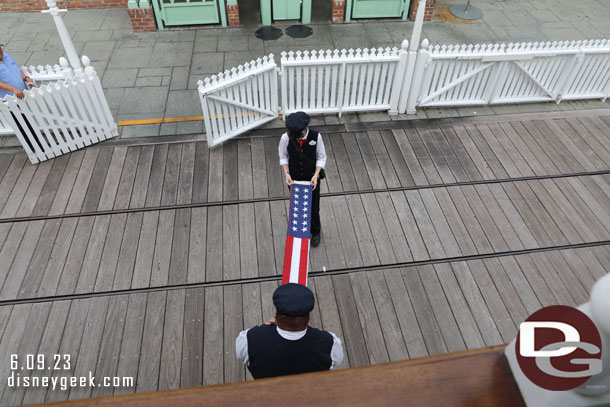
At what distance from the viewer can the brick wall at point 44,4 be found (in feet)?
27.2

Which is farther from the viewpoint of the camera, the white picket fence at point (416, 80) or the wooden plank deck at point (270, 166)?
the white picket fence at point (416, 80)

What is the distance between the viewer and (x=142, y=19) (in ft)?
25.5

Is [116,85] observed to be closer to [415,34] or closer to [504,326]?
[415,34]

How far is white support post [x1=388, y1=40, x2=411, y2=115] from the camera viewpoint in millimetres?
5551

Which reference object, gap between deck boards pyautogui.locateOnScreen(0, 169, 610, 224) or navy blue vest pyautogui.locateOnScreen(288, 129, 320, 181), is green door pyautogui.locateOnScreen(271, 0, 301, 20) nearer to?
gap between deck boards pyautogui.locateOnScreen(0, 169, 610, 224)

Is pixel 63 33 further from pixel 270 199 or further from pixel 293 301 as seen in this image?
pixel 293 301

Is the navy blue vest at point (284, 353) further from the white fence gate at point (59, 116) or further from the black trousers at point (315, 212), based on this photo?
the white fence gate at point (59, 116)

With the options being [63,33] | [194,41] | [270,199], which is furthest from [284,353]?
[194,41]

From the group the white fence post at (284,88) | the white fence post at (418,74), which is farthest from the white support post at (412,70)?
the white fence post at (284,88)

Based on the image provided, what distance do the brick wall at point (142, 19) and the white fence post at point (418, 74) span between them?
565 centimetres

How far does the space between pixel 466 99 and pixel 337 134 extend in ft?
7.80

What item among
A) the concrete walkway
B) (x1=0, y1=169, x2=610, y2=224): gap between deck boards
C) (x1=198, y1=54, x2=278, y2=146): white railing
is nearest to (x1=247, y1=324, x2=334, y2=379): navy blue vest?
(x1=0, y1=169, x2=610, y2=224): gap between deck boards

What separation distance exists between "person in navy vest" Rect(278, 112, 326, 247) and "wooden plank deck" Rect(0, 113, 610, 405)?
0.96 m

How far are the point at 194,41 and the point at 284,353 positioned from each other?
7441mm
